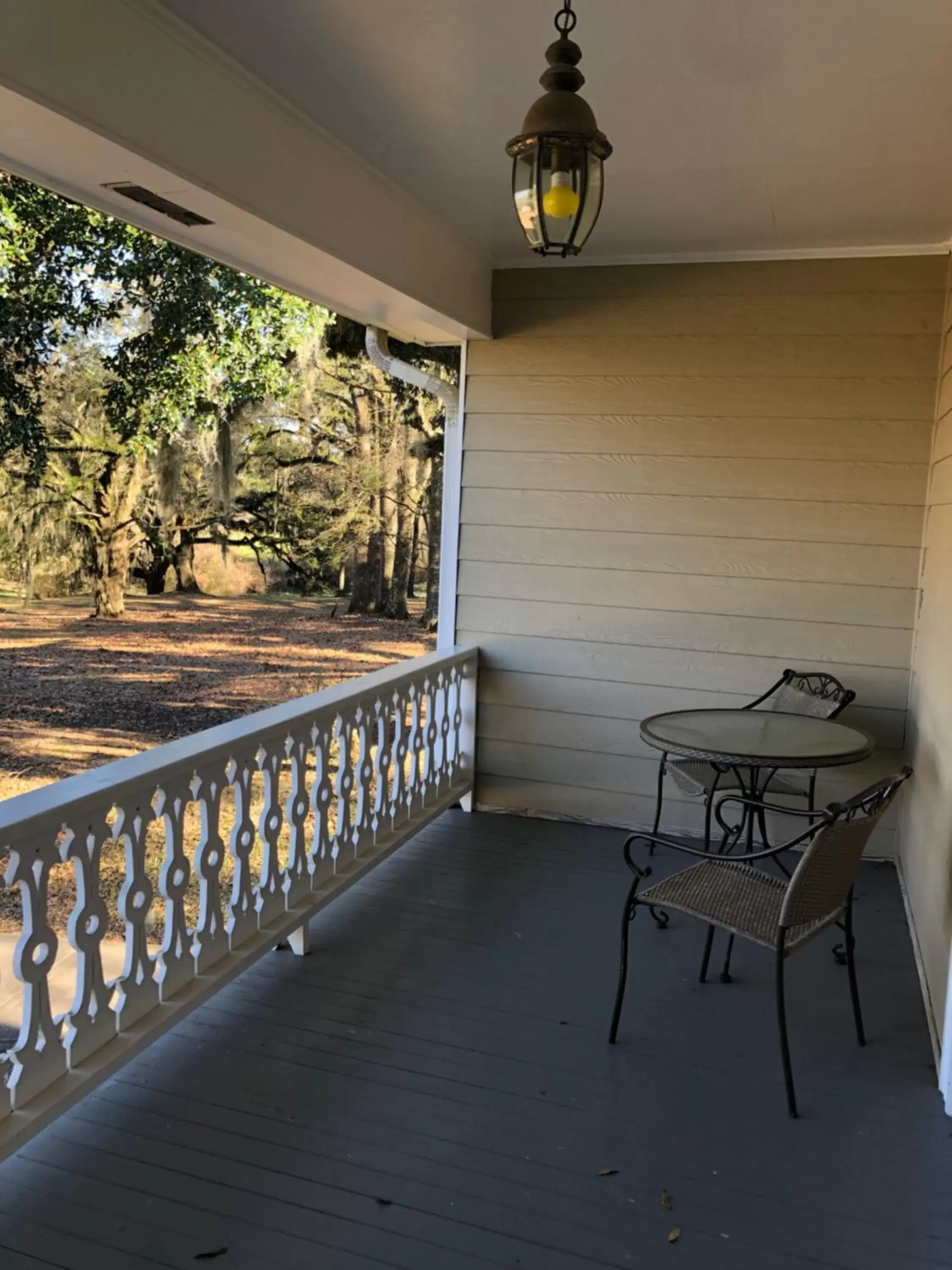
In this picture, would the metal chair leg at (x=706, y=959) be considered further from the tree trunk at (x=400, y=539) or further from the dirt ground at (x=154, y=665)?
the tree trunk at (x=400, y=539)

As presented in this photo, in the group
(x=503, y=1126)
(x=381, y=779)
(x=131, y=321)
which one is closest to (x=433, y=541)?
(x=131, y=321)

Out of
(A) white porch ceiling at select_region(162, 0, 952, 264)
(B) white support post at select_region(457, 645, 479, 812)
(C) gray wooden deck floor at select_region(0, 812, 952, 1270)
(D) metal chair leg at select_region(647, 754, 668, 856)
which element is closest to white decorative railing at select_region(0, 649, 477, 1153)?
(C) gray wooden deck floor at select_region(0, 812, 952, 1270)

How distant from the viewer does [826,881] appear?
2.34 meters

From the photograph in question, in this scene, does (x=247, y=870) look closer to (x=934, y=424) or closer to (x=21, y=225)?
(x=934, y=424)

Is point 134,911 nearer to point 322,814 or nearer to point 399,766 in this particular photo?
point 322,814

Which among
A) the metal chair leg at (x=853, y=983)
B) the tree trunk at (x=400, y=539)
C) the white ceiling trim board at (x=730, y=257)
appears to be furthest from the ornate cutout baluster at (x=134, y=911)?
the tree trunk at (x=400, y=539)

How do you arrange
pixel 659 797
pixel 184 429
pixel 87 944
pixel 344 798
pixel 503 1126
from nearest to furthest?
pixel 87 944 → pixel 503 1126 → pixel 344 798 → pixel 659 797 → pixel 184 429

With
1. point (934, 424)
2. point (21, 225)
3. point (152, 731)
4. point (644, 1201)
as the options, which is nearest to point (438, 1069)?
point (644, 1201)

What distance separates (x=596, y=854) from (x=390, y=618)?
7106 mm

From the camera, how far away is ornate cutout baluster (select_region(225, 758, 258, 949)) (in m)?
2.74

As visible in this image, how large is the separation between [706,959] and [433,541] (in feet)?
26.9

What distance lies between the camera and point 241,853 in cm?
276

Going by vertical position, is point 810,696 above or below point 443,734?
above

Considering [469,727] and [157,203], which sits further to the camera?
[469,727]
